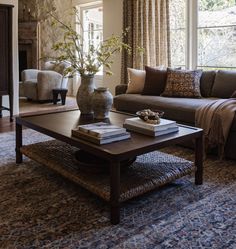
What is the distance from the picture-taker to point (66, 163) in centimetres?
257

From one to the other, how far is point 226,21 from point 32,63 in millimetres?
4610

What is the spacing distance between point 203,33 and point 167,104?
2.07 m

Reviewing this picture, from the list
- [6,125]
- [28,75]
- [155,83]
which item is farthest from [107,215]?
[28,75]

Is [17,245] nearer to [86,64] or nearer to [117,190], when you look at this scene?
[117,190]

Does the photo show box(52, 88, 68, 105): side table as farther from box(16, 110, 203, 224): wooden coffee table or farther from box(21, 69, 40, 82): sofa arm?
box(16, 110, 203, 224): wooden coffee table

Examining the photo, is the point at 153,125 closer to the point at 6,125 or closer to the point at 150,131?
the point at 150,131

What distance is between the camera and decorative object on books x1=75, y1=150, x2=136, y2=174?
2363mm

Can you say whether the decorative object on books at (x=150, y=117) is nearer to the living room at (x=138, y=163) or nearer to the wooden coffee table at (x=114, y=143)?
the living room at (x=138, y=163)

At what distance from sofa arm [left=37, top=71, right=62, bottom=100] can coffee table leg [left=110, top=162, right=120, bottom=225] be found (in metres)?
4.73

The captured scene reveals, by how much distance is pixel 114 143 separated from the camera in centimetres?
220

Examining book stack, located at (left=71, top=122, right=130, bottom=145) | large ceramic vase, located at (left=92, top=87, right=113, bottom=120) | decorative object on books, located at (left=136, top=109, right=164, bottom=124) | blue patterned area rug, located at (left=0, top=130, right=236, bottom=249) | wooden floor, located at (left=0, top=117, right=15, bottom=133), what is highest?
large ceramic vase, located at (left=92, top=87, right=113, bottom=120)

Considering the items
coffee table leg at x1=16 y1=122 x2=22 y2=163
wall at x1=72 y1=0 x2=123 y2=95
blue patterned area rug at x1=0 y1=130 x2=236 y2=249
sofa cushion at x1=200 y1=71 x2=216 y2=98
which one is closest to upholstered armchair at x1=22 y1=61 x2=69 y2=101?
wall at x1=72 y1=0 x2=123 y2=95

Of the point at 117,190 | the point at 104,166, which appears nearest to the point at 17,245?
the point at 117,190

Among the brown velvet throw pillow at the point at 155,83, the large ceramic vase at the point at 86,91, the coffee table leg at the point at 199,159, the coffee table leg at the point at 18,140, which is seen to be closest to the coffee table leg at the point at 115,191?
the coffee table leg at the point at 199,159
